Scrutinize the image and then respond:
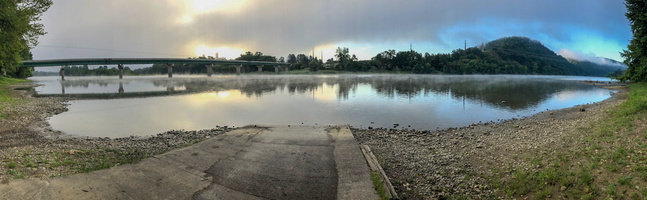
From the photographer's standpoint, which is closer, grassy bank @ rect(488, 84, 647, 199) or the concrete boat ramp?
grassy bank @ rect(488, 84, 647, 199)

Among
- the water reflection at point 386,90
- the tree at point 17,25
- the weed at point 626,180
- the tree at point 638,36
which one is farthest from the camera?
the water reflection at point 386,90

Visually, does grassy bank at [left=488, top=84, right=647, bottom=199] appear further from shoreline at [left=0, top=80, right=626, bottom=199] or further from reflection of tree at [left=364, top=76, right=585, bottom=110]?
reflection of tree at [left=364, top=76, right=585, bottom=110]

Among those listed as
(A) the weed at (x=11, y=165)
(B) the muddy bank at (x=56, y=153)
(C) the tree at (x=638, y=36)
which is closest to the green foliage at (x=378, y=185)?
(B) the muddy bank at (x=56, y=153)

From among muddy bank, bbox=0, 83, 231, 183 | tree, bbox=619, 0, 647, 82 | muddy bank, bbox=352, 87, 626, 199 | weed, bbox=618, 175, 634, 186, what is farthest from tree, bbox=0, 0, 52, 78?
tree, bbox=619, 0, 647, 82

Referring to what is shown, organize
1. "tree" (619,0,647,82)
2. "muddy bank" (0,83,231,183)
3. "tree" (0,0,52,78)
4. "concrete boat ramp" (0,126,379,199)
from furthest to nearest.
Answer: "tree" (619,0,647,82) → "tree" (0,0,52,78) → "muddy bank" (0,83,231,183) → "concrete boat ramp" (0,126,379,199)

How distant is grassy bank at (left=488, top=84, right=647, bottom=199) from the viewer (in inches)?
283

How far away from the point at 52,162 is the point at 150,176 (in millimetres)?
3684

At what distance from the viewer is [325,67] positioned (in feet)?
633

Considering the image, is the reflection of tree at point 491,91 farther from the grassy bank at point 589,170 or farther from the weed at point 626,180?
the weed at point 626,180

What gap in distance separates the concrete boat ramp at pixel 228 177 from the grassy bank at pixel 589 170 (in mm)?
4112

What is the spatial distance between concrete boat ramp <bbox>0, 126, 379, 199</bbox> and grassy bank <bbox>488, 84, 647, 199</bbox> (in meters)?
4.11

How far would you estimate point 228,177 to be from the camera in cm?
959

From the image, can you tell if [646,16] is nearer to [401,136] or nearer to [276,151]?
[401,136]

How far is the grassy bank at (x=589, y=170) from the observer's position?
283 inches
